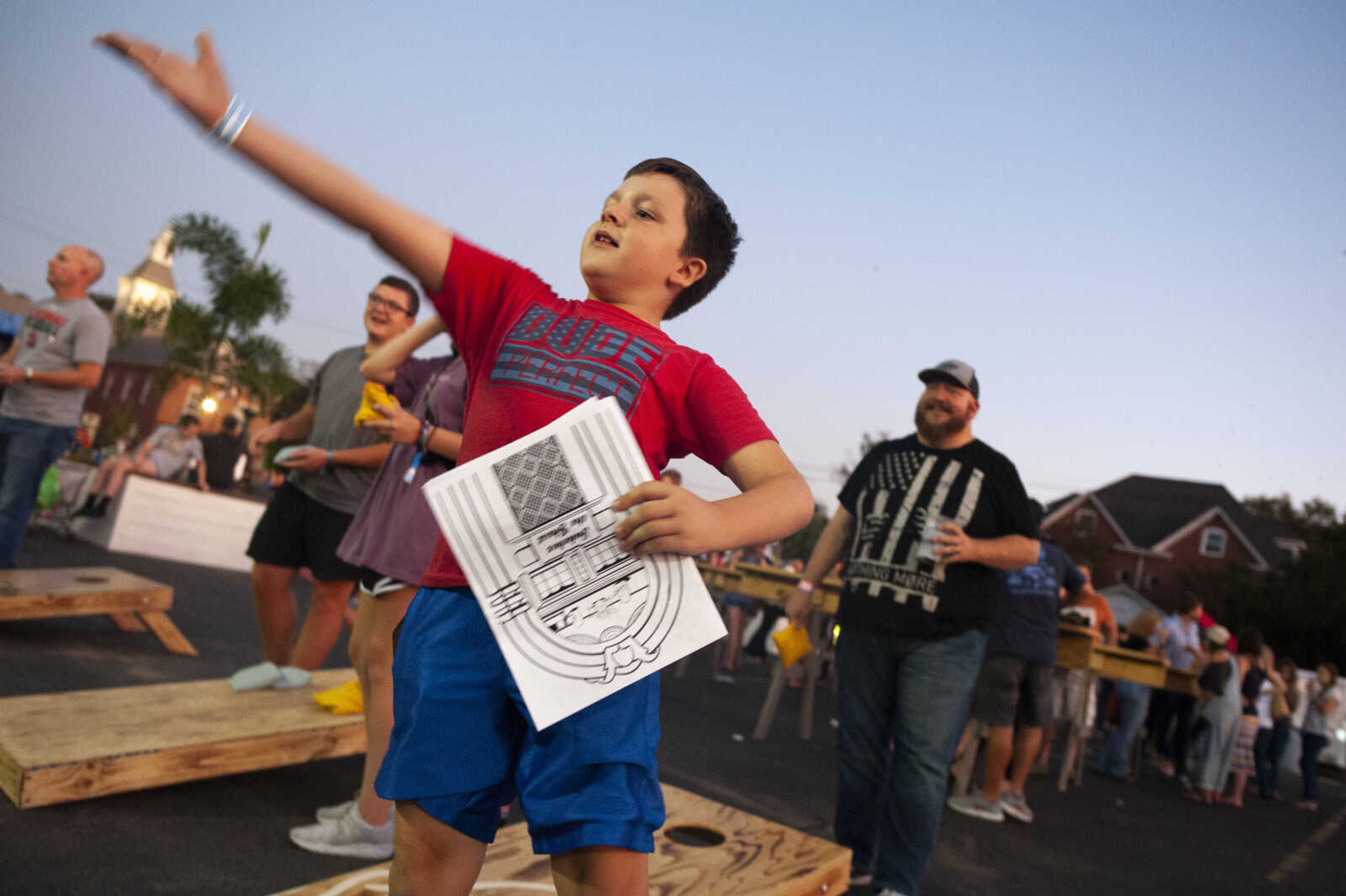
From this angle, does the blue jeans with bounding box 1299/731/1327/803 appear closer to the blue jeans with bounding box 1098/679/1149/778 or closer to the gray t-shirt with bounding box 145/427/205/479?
the blue jeans with bounding box 1098/679/1149/778

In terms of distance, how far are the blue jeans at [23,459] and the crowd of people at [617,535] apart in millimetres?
17

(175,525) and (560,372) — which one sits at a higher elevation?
(560,372)

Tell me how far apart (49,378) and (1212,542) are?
5109 cm

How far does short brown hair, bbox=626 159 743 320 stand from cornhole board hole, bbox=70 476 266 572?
35.5 feet

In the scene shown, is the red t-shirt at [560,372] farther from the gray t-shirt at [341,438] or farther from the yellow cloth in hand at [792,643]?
the yellow cloth in hand at [792,643]

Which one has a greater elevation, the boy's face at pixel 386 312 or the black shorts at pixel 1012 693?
the boy's face at pixel 386 312

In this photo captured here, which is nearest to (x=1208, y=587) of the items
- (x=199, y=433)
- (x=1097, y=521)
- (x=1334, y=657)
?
(x=1334, y=657)

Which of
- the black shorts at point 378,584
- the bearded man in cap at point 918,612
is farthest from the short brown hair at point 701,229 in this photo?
the bearded man in cap at point 918,612

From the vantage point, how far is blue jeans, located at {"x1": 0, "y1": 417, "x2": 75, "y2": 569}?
5.17 meters

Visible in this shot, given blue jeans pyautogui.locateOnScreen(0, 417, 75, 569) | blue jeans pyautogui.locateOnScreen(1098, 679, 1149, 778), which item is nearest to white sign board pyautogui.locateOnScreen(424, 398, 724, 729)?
blue jeans pyautogui.locateOnScreen(0, 417, 75, 569)

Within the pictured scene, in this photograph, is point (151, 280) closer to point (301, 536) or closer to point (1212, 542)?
point (1212, 542)

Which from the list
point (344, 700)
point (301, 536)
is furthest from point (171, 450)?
point (344, 700)

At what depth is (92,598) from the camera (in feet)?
17.3

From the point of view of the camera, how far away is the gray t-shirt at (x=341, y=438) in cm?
379
